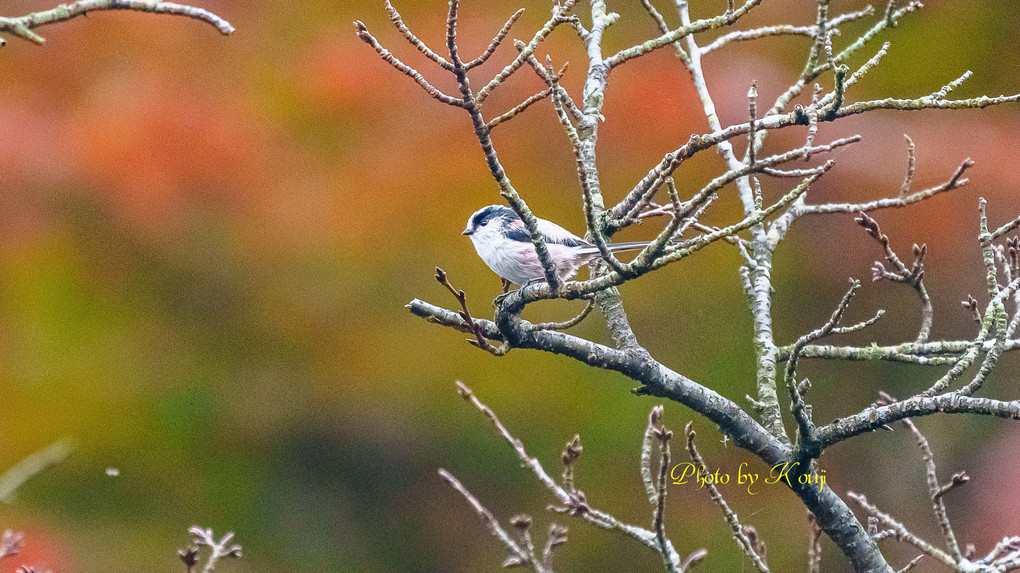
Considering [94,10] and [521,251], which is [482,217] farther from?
[94,10]

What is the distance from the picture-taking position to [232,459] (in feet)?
21.2

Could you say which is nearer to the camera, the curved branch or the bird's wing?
the curved branch

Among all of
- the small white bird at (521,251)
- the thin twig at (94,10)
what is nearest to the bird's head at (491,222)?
the small white bird at (521,251)

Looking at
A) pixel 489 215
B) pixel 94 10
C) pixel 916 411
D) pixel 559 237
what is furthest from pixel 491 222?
pixel 94 10

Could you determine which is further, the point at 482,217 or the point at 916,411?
the point at 482,217

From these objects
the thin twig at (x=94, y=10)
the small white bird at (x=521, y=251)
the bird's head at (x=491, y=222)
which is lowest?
the thin twig at (x=94, y=10)

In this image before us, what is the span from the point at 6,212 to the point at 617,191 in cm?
463

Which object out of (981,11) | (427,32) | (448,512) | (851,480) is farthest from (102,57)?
(981,11)

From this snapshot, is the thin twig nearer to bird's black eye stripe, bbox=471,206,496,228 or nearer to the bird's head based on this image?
the bird's head

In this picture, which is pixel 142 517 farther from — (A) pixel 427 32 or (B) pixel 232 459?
(A) pixel 427 32

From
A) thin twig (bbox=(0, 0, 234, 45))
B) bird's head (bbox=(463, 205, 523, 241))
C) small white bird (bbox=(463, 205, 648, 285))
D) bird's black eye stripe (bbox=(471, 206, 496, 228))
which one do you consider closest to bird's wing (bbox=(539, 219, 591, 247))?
small white bird (bbox=(463, 205, 648, 285))

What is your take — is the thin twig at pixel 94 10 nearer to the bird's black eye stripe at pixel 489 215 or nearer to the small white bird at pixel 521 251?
the small white bird at pixel 521 251

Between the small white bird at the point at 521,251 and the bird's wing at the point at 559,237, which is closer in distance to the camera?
the small white bird at the point at 521,251

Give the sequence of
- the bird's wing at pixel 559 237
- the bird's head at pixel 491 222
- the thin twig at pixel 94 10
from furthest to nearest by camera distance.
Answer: the bird's head at pixel 491 222
the bird's wing at pixel 559 237
the thin twig at pixel 94 10
